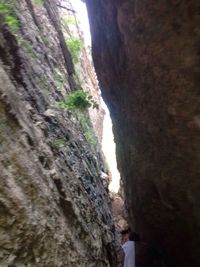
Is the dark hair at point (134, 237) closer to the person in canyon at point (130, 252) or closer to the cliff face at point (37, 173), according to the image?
the person in canyon at point (130, 252)

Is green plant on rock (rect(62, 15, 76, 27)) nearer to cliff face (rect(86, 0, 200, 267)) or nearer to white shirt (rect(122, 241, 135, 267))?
cliff face (rect(86, 0, 200, 267))

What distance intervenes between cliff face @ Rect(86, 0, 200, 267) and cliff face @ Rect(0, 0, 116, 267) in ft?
3.73

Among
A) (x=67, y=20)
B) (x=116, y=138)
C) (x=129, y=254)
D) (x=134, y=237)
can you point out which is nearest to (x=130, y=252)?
(x=129, y=254)

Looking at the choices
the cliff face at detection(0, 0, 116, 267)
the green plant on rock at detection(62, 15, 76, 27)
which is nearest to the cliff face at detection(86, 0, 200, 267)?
the cliff face at detection(0, 0, 116, 267)

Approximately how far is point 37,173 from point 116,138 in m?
4.59

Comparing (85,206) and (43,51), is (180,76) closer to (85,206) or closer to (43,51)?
(85,206)

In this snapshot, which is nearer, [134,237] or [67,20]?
[134,237]

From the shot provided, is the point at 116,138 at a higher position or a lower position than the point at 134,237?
higher

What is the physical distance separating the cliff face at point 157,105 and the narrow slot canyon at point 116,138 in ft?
0.06

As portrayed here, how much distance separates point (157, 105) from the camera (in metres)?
5.50

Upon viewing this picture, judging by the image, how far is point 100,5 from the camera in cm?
588

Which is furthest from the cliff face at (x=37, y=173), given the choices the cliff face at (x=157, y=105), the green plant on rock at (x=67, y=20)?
the green plant on rock at (x=67, y=20)

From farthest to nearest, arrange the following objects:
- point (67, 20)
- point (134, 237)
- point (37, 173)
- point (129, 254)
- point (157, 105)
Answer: point (67, 20) < point (134, 237) < point (129, 254) < point (157, 105) < point (37, 173)

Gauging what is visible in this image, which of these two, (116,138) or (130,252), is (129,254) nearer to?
(130,252)
